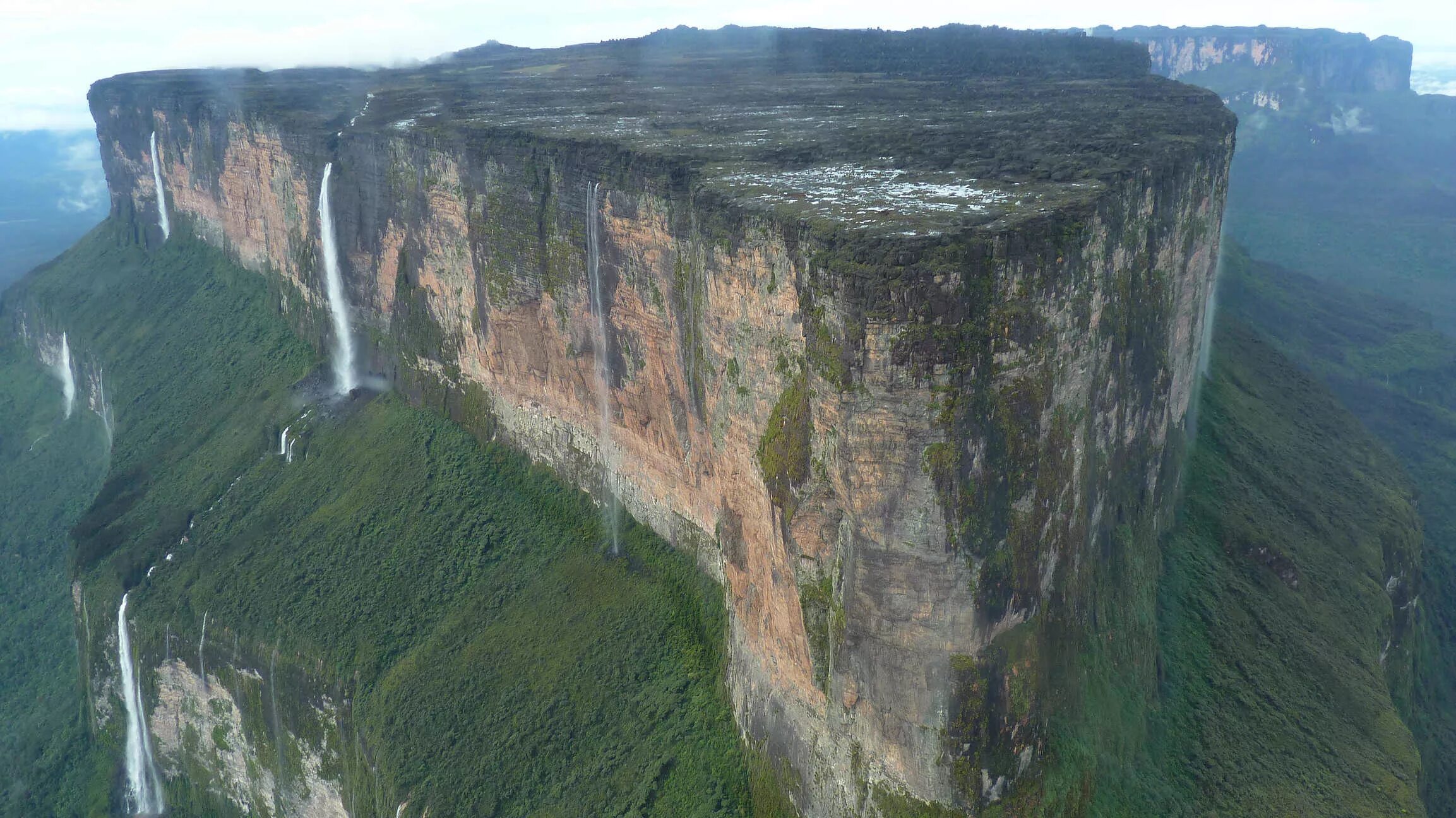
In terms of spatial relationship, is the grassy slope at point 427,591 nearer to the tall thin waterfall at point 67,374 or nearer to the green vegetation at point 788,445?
the green vegetation at point 788,445

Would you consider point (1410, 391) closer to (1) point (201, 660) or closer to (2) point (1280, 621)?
(2) point (1280, 621)

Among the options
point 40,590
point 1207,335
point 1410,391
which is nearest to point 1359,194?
point 1410,391

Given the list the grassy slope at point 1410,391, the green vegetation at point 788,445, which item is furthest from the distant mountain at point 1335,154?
the green vegetation at point 788,445

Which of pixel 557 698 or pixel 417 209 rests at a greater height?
pixel 417 209

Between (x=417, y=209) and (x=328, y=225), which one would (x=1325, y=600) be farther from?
(x=328, y=225)

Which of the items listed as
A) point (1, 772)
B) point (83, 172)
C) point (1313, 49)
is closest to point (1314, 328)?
point (1, 772)

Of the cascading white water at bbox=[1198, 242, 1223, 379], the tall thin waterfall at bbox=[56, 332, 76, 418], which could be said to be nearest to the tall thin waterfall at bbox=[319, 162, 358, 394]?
the tall thin waterfall at bbox=[56, 332, 76, 418]
